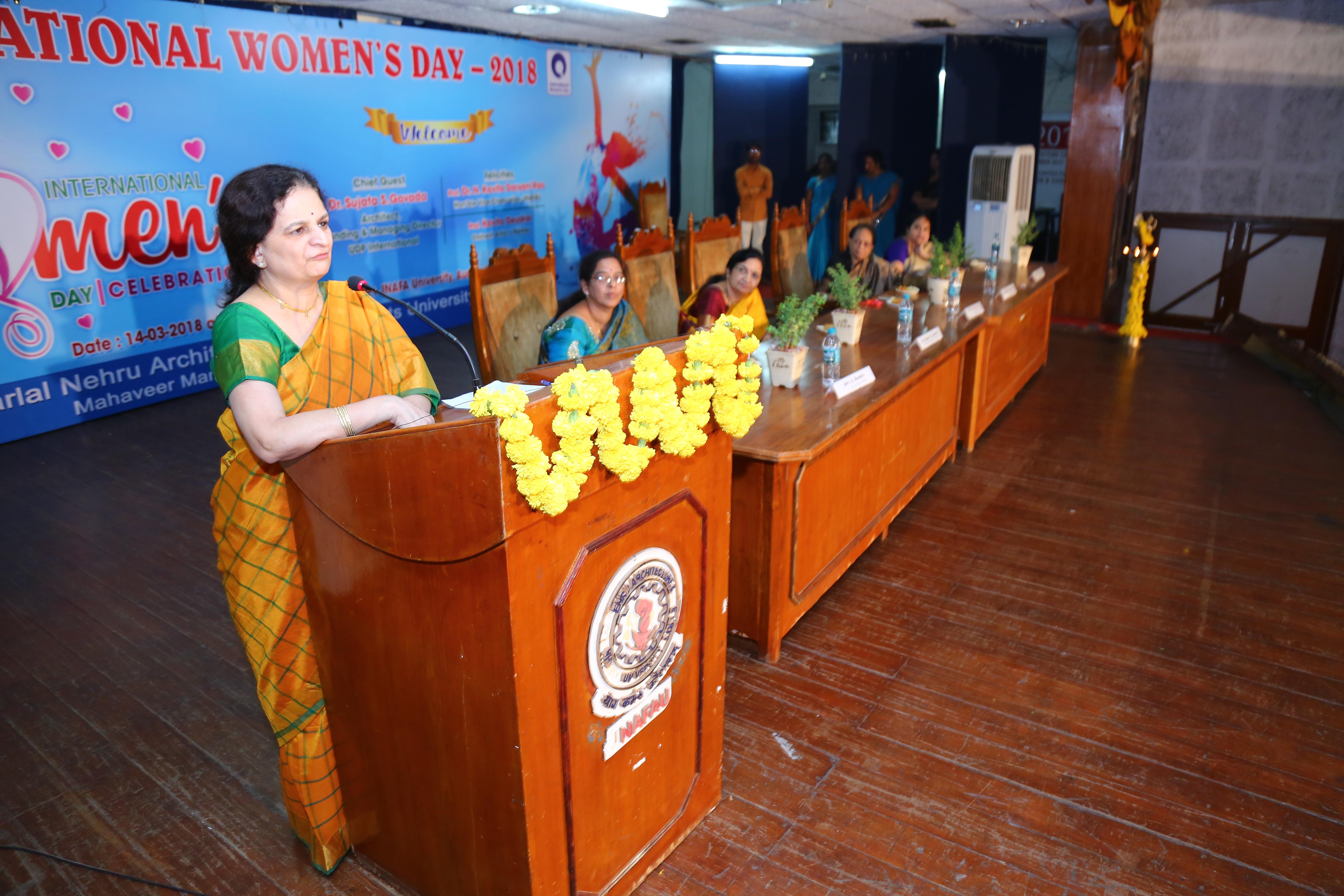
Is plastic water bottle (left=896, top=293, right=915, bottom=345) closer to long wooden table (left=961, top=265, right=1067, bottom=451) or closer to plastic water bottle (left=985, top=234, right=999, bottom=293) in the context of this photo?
long wooden table (left=961, top=265, right=1067, bottom=451)

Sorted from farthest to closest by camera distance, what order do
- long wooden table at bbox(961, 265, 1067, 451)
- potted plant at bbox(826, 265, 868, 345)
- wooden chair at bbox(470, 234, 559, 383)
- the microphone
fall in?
long wooden table at bbox(961, 265, 1067, 451)
potted plant at bbox(826, 265, 868, 345)
wooden chair at bbox(470, 234, 559, 383)
the microphone

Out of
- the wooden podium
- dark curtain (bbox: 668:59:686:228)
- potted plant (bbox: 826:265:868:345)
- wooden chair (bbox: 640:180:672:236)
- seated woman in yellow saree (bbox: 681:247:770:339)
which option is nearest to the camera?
the wooden podium

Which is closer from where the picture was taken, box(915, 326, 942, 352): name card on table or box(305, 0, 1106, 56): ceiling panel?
box(915, 326, 942, 352): name card on table

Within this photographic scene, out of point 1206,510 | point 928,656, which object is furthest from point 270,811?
point 1206,510

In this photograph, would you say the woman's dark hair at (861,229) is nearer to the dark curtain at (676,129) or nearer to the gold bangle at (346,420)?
the gold bangle at (346,420)

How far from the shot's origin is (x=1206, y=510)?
3676 millimetres

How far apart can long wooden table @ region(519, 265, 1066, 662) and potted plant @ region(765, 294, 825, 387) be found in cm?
5

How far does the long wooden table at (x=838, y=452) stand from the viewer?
248 centimetres

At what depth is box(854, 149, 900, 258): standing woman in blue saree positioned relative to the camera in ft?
28.3

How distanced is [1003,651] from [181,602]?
2729 mm

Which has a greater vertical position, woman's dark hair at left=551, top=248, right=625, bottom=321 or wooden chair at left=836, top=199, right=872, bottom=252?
wooden chair at left=836, top=199, right=872, bottom=252

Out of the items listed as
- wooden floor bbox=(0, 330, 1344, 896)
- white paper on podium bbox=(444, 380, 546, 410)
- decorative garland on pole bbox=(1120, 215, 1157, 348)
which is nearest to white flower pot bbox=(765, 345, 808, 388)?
wooden floor bbox=(0, 330, 1344, 896)

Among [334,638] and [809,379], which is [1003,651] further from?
[334,638]

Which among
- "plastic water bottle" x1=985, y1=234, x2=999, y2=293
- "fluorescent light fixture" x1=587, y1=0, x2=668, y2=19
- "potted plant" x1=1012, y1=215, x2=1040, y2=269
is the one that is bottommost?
"plastic water bottle" x1=985, y1=234, x2=999, y2=293
